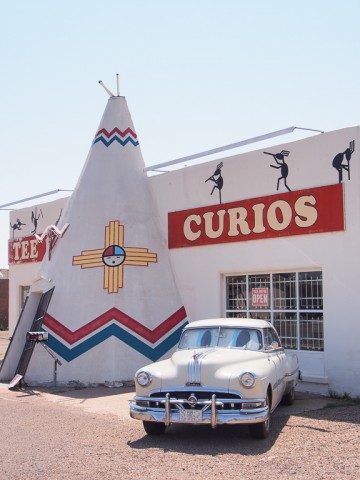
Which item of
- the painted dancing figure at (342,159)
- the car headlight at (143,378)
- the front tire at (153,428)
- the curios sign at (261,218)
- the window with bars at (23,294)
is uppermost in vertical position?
the painted dancing figure at (342,159)

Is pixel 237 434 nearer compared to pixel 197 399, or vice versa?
pixel 197 399

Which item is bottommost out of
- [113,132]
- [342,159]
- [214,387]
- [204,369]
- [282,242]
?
[214,387]

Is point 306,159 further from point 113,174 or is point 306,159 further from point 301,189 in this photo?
point 113,174

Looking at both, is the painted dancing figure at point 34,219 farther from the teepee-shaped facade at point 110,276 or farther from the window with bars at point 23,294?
the teepee-shaped facade at point 110,276

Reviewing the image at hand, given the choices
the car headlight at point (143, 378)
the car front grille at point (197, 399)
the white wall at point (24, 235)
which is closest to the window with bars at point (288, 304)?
the car front grille at point (197, 399)

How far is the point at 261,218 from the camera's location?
12148mm

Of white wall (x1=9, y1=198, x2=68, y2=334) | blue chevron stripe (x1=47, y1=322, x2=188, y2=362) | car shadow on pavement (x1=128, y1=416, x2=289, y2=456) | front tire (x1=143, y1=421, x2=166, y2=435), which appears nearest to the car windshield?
car shadow on pavement (x1=128, y1=416, x2=289, y2=456)

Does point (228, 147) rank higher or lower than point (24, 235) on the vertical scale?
higher

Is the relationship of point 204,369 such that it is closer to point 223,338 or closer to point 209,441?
point 209,441

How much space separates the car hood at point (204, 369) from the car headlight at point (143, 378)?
0.21 ft

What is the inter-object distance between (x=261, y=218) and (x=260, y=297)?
1.51 meters

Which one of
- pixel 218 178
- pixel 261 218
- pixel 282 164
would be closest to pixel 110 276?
pixel 218 178

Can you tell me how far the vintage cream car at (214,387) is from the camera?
7273 mm

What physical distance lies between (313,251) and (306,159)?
1694 millimetres
